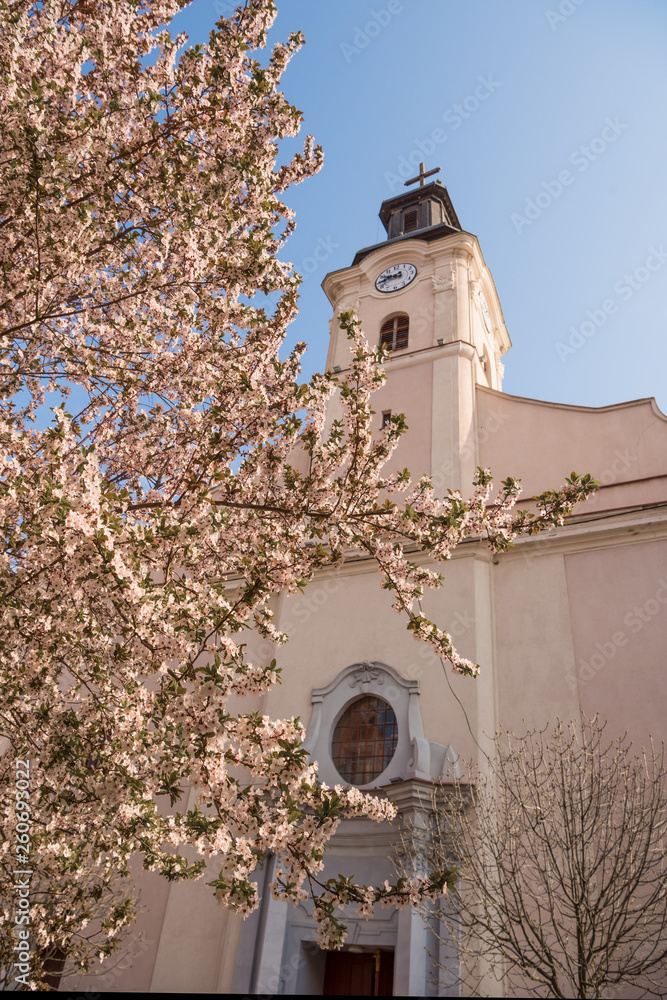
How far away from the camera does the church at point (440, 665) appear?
981 centimetres

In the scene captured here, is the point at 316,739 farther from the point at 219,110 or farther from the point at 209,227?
the point at 219,110

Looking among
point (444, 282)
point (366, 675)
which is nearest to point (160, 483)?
point (366, 675)

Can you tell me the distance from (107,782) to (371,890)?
1.88m

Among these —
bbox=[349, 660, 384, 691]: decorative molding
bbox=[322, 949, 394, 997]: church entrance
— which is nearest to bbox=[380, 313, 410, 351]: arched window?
bbox=[349, 660, 384, 691]: decorative molding

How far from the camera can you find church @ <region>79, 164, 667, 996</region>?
32.2ft

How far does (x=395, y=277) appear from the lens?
19.2 metres

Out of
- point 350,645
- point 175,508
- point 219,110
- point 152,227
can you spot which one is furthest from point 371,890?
point 350,645

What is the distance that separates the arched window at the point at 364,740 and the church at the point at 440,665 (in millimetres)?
30

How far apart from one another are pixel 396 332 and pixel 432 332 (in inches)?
45.6

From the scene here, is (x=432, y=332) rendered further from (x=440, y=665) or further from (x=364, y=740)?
(x=364, y=740)

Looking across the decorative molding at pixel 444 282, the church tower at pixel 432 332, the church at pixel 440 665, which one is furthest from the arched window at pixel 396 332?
the church at pixel 440 665

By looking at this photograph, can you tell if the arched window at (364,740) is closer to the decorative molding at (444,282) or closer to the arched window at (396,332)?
the arched window at (396,332)

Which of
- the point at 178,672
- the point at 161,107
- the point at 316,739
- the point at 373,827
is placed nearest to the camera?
the point at 178,672

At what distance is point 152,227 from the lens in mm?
5793
